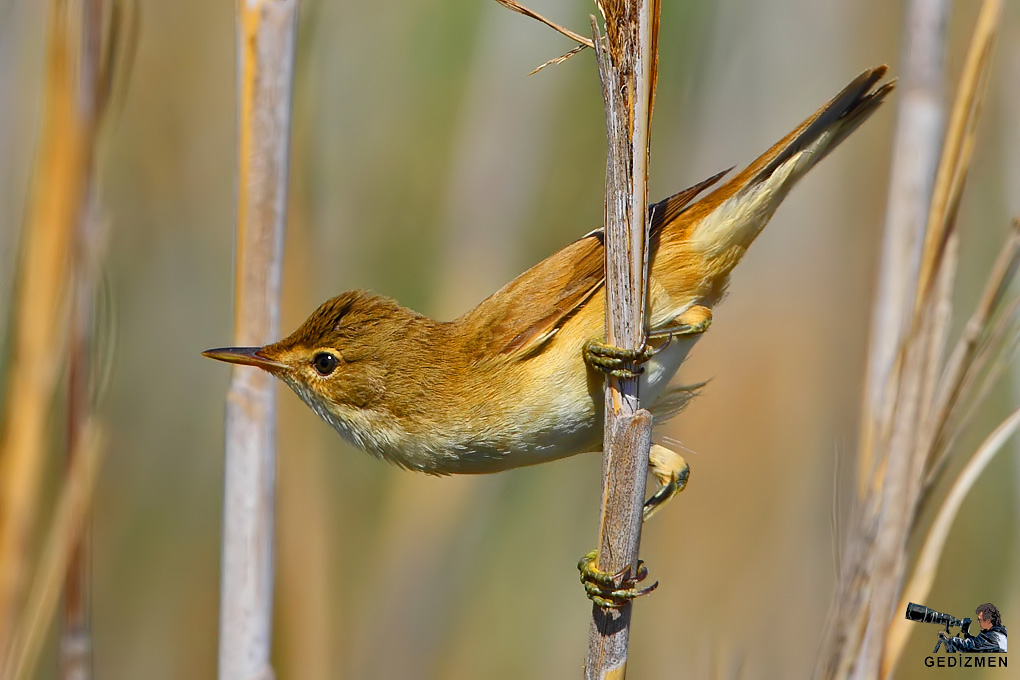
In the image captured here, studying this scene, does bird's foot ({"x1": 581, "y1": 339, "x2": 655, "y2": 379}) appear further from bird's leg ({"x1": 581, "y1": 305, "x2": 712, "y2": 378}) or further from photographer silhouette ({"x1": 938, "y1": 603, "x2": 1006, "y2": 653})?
photographer silhouette ({"x1": 938, "y1": 603, "x2": 1006, "y2": 653})

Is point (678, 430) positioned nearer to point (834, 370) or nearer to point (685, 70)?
point (834, 370)

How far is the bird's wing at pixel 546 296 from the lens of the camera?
199cm

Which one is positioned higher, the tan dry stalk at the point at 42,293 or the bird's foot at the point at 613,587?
the tan dry stalk at the point at 42,293

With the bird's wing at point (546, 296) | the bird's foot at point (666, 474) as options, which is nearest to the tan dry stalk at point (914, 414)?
the bird's wing at point (546, 296)

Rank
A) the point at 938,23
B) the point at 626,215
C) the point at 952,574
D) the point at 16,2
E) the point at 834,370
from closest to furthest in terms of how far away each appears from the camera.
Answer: the point at 626,215, the point at 938,23, the point at 16,2, the point at 952,574, the point at 834,370

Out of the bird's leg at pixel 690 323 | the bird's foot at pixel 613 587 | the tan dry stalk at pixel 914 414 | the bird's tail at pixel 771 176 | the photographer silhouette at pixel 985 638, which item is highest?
the bird's tail at pixel 771 176

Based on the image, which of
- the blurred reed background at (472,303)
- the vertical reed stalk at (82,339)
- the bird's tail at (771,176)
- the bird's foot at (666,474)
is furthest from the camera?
the blurred reed background at (472,303)

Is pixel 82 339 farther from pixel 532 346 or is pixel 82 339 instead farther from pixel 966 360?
pixel 966 360

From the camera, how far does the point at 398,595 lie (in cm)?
261

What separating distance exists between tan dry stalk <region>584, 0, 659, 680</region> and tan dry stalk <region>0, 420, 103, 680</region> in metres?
0.85

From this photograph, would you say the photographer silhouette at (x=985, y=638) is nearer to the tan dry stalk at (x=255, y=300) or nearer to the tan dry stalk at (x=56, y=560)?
the tan dry stalk at (x=255, y=300)

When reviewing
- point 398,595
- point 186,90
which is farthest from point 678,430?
point 186,90

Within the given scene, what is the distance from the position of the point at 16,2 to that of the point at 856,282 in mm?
2350

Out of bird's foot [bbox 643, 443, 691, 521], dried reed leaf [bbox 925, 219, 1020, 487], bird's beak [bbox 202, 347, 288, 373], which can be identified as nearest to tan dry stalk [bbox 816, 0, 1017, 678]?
dried reed leaf [bbox 925, 219, 1020, 487]
